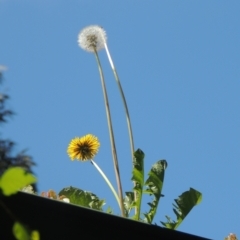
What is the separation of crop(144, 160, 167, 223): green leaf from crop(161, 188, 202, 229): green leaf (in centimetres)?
8

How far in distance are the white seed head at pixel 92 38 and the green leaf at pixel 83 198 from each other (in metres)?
0.89

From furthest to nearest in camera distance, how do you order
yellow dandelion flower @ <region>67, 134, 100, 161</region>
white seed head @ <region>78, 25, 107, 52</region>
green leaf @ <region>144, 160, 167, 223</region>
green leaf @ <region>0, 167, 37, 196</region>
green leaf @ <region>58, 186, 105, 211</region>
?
white seed head @ <region>78, 25, 107, 52</region> < yellow dandelion flower @ <region>67, 134, 100, 161</region> < green leaf @ <region>144, 160, 167, 223</region> < green leaf @ <region>58, 186, 105, 211</region> < green leaf @ <region>0, 167, 37, 196</region>

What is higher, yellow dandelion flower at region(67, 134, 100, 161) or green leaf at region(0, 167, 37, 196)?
yellow dandelion flower at region(67, 134, 100, 161)

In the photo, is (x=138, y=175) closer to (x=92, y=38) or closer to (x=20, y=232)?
(x=92, y=38)

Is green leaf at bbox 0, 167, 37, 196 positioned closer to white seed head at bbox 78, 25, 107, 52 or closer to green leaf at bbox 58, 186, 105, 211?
green leaf at bbox 58, 186, 105, 211

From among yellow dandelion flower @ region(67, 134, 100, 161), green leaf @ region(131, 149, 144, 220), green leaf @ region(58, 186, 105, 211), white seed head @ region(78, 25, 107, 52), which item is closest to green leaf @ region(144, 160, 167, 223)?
green leaf @ region(131, 149, 144, 220)

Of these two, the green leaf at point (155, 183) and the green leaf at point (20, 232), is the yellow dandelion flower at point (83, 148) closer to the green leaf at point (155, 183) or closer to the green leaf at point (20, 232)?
the green leaf at point (155, 183)

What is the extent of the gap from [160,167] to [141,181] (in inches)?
3.7

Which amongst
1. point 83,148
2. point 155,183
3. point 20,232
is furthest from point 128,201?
point 20,232

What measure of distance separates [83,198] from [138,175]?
0.79 feet

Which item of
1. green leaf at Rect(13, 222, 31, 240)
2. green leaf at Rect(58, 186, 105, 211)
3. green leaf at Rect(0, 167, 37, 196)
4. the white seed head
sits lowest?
green leaf at Rect(13, 222, 31, 240)

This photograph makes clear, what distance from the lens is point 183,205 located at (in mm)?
2715

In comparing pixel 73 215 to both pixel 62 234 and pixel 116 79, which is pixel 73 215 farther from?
pixel 116 79

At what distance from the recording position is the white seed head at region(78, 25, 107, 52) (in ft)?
11.0
